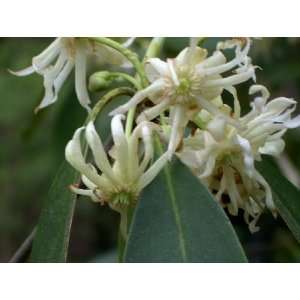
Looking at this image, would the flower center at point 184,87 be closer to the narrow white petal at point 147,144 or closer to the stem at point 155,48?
the narrow white petal at point 147,144

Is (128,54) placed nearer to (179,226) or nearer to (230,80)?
(230,80)

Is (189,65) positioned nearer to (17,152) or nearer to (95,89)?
(95,89)

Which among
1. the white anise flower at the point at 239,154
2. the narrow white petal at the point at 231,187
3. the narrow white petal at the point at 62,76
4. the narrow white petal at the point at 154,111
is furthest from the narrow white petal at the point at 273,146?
the narrow white petal at the point at 62,76

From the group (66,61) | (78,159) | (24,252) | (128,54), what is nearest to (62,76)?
(66,61)

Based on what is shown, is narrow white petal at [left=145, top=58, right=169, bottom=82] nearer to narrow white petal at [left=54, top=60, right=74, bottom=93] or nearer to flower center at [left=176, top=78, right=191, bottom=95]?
flower center at [left=176, top=78, right=191, bottom=95]

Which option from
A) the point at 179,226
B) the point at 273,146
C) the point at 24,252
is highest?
the point at 273,146

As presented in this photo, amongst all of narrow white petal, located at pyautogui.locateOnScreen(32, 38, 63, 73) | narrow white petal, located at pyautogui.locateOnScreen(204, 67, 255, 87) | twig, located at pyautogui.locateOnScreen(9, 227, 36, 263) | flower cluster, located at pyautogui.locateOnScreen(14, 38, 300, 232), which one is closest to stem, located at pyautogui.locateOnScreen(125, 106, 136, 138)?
flower cluster, located at pyautogui.locateOnScreen(14, 38, 300, 232)
